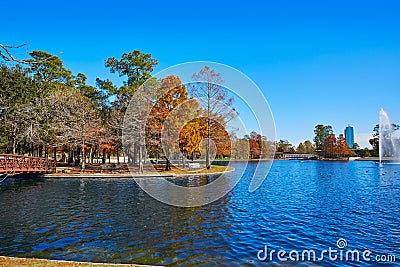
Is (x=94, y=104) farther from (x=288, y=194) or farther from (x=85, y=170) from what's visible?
(x=288, y=194)

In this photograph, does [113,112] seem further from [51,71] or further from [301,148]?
[301,148]

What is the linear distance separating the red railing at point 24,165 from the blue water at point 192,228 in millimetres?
9007

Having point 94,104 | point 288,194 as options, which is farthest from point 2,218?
point 94,104

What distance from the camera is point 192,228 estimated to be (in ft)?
40.0

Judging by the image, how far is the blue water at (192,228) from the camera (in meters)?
9.18

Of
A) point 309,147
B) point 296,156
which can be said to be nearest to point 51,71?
point 296,156

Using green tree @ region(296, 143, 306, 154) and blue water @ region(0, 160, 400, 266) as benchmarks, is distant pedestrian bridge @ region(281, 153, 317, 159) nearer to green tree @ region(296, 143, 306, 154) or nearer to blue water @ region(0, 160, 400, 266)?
green tree @ region(296, 143, 306, 154)

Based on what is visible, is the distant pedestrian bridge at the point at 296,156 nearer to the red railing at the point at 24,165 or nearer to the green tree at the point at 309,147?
the green tree at the point at 309,147

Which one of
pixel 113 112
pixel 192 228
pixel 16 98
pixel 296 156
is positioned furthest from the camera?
pixel 296 156

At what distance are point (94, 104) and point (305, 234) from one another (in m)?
38.9

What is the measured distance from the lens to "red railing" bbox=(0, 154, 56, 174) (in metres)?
27.3

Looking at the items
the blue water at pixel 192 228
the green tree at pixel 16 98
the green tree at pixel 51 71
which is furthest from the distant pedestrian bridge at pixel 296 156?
the blue water at pixel 192 228

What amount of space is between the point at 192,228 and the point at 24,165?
24.5 meters

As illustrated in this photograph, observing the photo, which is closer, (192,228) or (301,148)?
(192,228)
